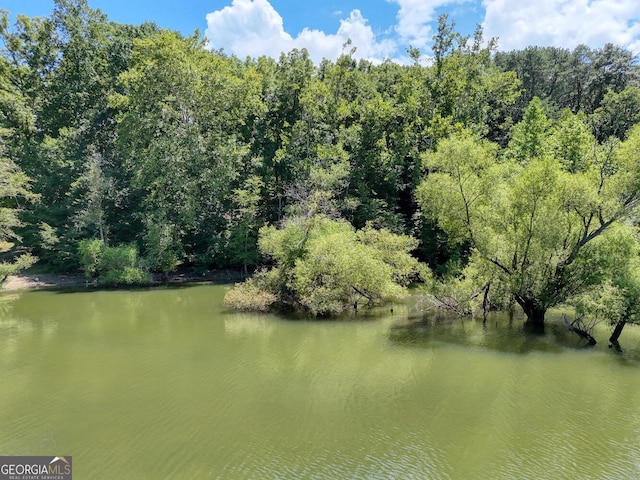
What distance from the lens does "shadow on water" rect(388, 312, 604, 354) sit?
14359 millimetres

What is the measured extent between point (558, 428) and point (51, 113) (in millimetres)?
38213

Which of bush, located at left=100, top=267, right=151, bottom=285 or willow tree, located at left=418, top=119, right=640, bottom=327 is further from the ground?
willow tree, located at left=418, top=119, right=640, bottom=327

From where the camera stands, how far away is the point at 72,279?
3019 cm

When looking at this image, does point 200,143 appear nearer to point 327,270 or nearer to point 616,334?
point 327,270

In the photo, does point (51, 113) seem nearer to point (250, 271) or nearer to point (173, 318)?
point (250, 271)

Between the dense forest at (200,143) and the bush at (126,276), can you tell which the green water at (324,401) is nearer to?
the bush at (126,276)

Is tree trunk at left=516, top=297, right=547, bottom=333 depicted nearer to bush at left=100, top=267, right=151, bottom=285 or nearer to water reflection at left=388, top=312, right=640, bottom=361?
water reflection at left=388, top=312, right=640, bottom=361

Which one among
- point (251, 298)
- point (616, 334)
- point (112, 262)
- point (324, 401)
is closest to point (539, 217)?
point (616, 334)

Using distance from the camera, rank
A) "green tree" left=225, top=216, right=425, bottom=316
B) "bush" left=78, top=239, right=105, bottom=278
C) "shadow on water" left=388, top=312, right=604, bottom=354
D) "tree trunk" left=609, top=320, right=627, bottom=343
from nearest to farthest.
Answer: "tree trunk" left=609, top=320, right=627, bottom=343, "shadow on water" left=388, top=312, right=604, bottom=354, "green tree" left=225, top=216, right=425, bottom=316, "bush" left=78, top=239, right=105, bottom=278

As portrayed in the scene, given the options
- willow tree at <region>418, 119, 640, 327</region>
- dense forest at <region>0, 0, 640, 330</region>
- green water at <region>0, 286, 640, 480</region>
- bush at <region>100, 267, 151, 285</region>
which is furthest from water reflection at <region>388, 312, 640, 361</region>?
bush at <region>100, 267, 151, 285</region>

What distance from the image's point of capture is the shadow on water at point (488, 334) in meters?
14.4

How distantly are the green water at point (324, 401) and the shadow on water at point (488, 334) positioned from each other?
10 cm

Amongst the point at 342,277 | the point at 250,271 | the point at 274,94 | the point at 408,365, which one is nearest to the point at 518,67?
the point at 274,94

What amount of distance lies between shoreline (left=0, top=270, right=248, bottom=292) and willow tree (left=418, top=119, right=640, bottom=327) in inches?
740
